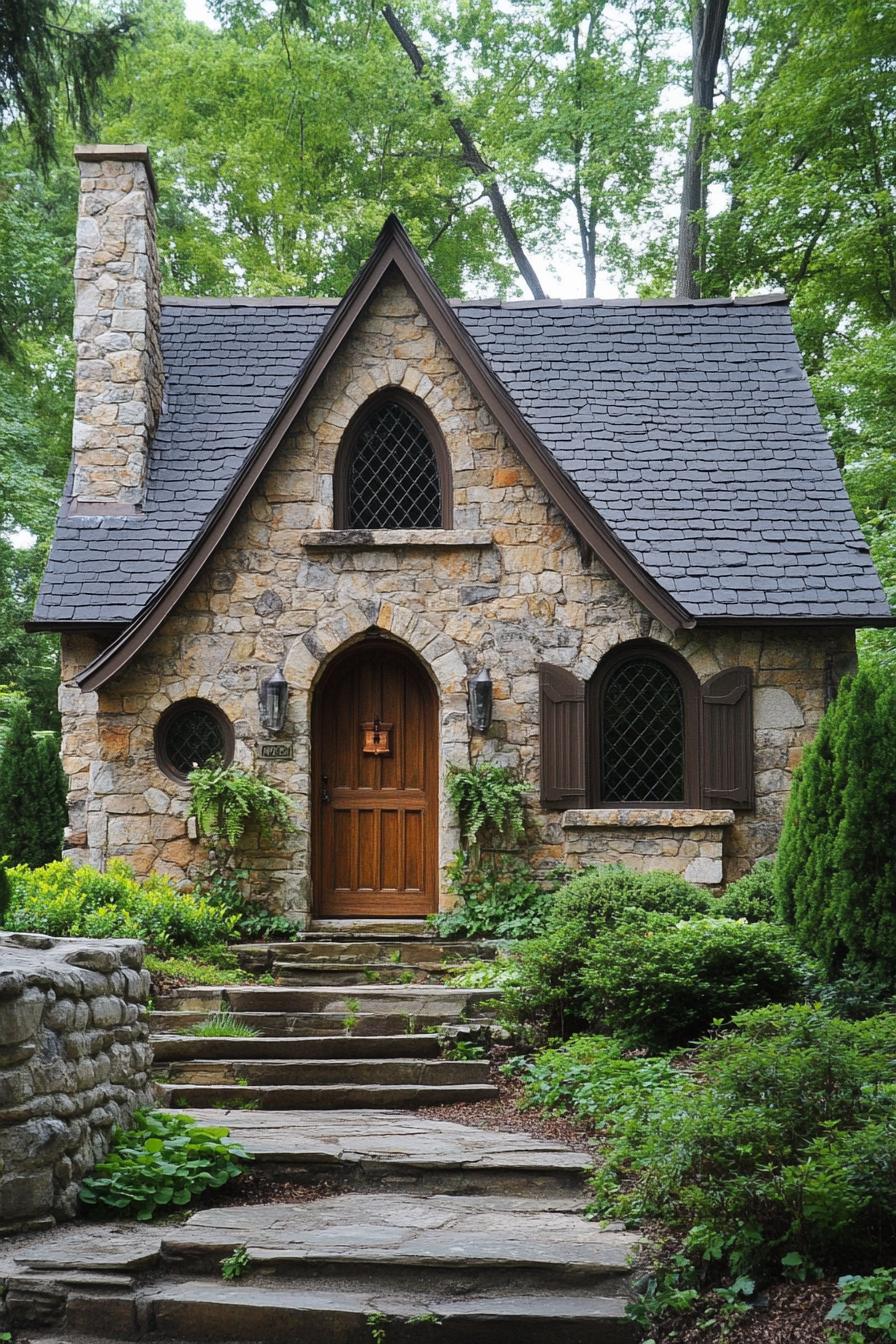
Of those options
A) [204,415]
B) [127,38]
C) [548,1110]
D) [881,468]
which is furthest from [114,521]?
[881,468]

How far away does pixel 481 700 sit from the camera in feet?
33.3

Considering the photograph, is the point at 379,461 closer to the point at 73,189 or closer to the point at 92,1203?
the point at 92,1203

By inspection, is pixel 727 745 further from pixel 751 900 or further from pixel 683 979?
pixel 683 979

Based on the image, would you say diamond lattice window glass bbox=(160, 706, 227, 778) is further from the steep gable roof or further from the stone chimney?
the stone chimney

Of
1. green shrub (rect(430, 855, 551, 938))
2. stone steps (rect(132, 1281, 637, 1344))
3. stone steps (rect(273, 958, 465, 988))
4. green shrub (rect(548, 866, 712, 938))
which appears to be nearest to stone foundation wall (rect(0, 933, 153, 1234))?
stone steps (rect(132, 1281, 637, 1344))

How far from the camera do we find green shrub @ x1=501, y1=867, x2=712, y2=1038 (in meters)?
7.39

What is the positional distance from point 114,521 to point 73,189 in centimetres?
1203

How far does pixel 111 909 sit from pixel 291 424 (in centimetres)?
414

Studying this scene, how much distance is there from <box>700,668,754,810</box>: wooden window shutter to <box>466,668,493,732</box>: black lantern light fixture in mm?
1766

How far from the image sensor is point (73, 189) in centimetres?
2080

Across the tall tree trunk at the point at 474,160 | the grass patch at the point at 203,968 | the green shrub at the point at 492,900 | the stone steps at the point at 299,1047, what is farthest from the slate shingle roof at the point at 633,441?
the tall tree trunk at the point at 474,160

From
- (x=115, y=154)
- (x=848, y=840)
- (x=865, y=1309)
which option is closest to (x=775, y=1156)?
(x=865, y=1309)

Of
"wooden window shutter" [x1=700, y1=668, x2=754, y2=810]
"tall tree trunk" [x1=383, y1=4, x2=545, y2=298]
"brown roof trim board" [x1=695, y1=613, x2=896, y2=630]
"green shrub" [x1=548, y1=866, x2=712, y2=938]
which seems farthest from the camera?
"tall tree trunk" [x1=383, y1=4, x2=545, y2=298]

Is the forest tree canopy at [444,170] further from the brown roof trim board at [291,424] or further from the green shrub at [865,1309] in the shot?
the green shrub at [865,1309]
